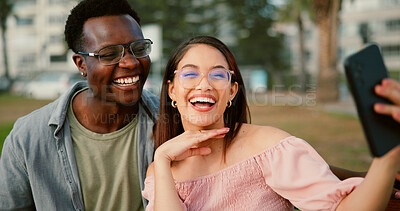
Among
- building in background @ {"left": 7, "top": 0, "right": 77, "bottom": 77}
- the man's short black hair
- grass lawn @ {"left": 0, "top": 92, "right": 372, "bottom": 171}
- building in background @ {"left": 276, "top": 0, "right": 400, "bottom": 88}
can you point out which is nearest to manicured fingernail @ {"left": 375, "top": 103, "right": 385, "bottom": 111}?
the man's short black hair

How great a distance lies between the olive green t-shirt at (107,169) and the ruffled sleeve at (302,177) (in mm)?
1072

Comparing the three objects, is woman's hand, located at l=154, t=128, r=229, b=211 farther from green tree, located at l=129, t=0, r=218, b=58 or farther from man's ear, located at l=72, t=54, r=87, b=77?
green tree, located at l=129, t=0, r=218, b=58

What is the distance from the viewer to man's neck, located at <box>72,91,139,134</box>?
2.88 metres

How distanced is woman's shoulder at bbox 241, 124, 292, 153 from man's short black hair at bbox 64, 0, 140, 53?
4.43 ft

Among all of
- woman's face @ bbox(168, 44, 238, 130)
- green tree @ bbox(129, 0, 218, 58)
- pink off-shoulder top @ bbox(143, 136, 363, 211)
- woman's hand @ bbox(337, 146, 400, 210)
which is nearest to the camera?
woman's hand @ bbox(337, 146, 400, 210)

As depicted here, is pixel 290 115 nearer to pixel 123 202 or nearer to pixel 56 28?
pixel 123 202

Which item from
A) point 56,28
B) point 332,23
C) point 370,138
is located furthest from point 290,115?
point 56,28

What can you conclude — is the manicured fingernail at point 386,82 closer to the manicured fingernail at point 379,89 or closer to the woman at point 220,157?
the manicured fingernail at point 379,89

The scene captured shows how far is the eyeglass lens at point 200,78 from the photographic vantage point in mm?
2168

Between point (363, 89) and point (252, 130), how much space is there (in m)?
1.03

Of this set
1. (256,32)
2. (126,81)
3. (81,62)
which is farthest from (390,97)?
(256,32)

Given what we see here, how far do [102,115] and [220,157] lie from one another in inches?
41.3

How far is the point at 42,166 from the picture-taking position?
270 cm

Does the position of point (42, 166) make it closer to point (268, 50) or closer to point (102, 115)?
point (102, 115)
